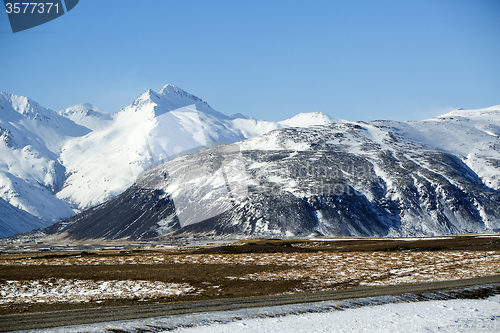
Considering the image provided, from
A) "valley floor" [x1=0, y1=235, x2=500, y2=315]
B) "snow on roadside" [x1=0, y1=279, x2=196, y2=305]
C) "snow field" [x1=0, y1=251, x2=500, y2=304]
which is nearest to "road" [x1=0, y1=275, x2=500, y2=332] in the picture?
"valley floor" [x1=0, y1=235, x2=500, y2=315]

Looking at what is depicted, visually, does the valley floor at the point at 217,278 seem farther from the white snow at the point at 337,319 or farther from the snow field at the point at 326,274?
the white snow at the point at 337,319

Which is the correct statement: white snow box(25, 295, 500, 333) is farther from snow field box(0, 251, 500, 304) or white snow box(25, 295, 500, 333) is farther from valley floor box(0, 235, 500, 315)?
snow field box(0, 251, 500, 304)

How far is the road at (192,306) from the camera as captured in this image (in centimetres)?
2184

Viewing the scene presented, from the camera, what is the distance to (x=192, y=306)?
84.8ft

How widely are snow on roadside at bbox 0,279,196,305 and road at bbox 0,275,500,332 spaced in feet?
15.4

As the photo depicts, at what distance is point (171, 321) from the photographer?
2131 cm

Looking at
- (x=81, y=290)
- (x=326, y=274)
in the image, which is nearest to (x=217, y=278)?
(x=326, y=274)

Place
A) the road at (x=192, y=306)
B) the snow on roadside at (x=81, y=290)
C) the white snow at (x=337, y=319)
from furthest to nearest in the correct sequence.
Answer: the snow on roadside at (x=81, y=290)
the road at (x=192, y=306)
the white snow at (x=337, y=319)

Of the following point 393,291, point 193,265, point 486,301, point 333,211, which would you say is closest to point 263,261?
point 193,265

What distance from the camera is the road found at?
71.7ft

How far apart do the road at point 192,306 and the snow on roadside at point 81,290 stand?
4.68 metres

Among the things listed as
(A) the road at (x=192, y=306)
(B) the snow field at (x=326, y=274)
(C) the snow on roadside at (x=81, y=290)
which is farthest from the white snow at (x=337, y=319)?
(C) the snow on roadside at (x=81, y=290)

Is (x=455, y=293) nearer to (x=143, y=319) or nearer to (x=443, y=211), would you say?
(x=143, y=319)

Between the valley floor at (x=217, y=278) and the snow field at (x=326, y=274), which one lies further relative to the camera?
the snow field at (x=326, y=274)
